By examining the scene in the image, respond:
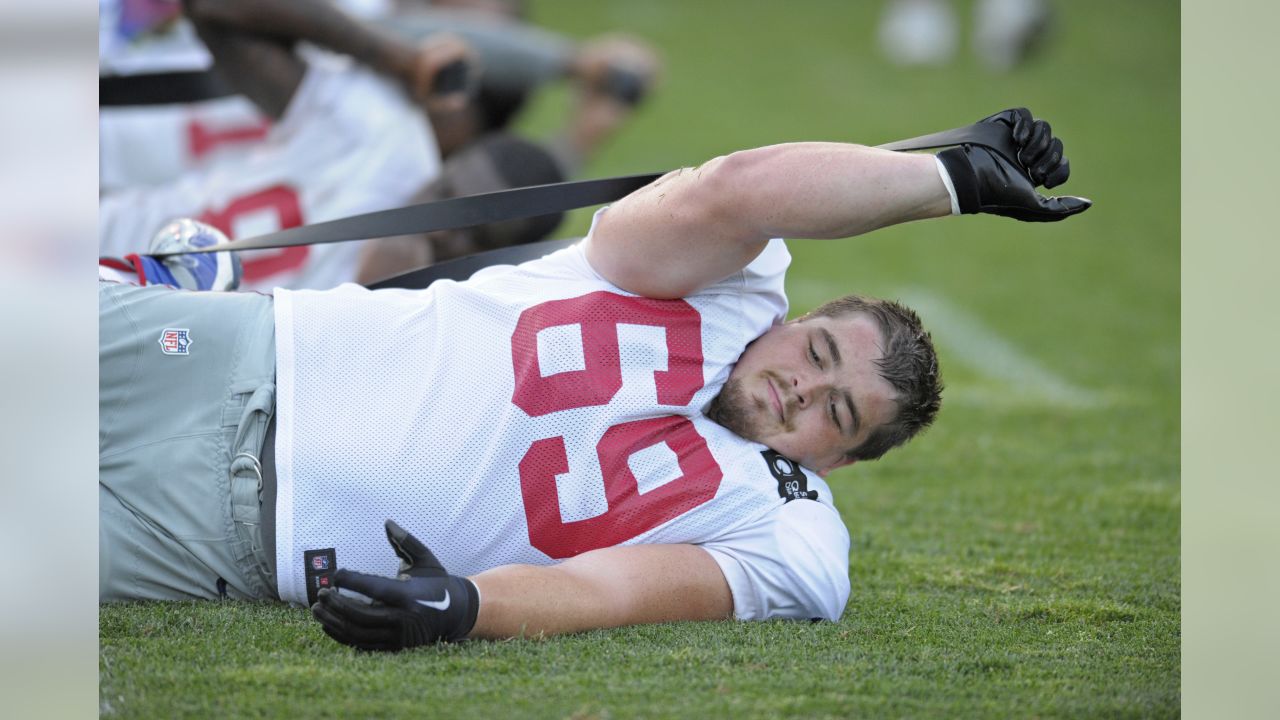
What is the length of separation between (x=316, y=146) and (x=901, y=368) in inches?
94.7

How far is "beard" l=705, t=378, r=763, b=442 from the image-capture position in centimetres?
231

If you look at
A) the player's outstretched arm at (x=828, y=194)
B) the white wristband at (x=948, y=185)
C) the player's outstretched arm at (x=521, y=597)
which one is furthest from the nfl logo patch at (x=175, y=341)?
the white wristband at (x=948, y=185)

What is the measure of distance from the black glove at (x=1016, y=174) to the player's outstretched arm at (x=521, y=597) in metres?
0.73

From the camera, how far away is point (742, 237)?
2088mm

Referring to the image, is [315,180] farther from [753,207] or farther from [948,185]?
[948,185]

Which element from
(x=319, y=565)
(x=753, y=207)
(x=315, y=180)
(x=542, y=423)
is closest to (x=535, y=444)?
(x=542, y=423)

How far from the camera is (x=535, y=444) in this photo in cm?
217

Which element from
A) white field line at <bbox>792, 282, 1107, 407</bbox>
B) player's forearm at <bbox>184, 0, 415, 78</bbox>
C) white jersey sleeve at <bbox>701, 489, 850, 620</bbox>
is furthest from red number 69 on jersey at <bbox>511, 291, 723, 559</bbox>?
white field line at <bbox>792, 282, 1107, 407</bbox>

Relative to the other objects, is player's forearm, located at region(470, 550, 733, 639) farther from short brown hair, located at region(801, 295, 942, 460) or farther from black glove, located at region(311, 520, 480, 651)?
short brown hair, located at region(801, 295, 942, 460)

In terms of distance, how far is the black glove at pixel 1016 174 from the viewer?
1944 millimetres

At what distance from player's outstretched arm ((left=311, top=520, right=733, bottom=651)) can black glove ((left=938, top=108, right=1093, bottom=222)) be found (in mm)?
735
